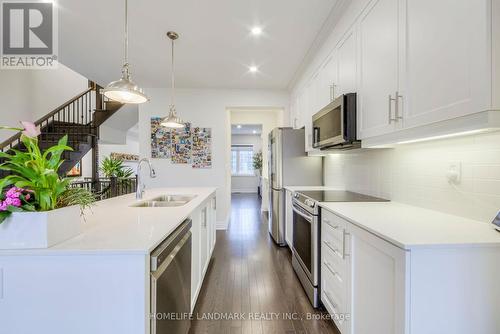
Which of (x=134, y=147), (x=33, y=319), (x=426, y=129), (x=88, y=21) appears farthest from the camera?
(x=134, y=147)

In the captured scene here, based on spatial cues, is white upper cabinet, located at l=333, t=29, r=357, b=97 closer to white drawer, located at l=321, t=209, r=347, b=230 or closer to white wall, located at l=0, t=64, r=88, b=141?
white drawer, located at l=321, t=209, r=347, b=230

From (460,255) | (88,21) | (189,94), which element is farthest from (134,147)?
(460,255)

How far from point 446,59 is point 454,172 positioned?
0.70 m

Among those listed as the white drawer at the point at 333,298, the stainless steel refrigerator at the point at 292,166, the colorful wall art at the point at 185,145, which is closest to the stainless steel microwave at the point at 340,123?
the stainless steel refrigerator at the point at 292,166

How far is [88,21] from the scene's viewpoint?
2.43 meters

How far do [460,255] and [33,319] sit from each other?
1784 millimetres

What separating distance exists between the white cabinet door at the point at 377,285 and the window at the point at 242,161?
29.3 ft

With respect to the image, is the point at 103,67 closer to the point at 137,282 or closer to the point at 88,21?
the point at 88,21

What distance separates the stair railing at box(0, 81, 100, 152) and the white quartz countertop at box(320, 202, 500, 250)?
5.97 metres

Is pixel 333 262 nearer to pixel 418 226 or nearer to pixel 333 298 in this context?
pixel 333 298

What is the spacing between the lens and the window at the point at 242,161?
10.3 m

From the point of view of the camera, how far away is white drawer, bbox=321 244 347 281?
1.53 metres

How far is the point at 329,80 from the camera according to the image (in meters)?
2.49

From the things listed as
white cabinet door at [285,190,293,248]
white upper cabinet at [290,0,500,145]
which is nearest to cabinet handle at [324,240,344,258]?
white upper cabinet at [290,0,500,145]
